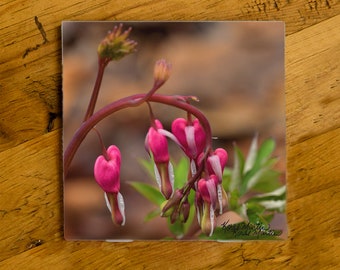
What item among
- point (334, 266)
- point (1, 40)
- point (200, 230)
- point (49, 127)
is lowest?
point (334, 266)

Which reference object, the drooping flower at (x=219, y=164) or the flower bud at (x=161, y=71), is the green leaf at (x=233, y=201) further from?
the flower bud at (x=161, y=71)

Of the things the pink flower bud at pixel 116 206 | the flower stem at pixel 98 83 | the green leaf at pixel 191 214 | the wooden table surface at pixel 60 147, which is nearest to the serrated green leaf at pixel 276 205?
the wooden table surface at pixel 60 147

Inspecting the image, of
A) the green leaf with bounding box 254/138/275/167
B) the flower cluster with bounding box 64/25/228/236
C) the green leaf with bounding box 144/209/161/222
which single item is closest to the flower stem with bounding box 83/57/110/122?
the flower cluster with bounding box 64/25/228/236

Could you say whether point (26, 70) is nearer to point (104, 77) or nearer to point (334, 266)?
point (104, 77)

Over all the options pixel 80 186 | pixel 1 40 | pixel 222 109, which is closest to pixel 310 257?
pixel 222 109

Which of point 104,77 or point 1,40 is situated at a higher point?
point 1,40

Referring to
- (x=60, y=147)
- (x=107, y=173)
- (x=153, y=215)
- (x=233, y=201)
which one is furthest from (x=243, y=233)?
(x=60, y=147)
